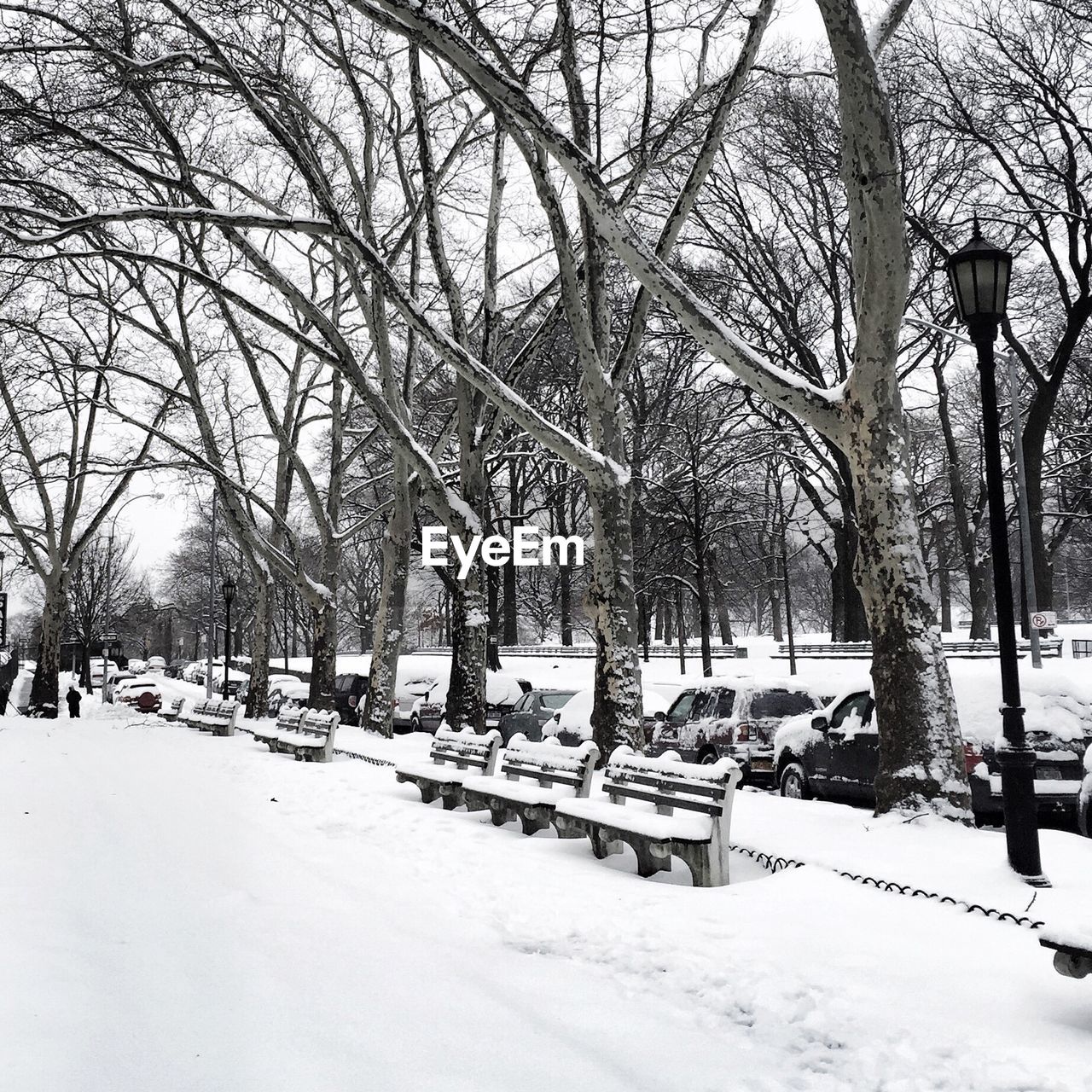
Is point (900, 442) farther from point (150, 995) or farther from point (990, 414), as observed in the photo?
point (150, 995)

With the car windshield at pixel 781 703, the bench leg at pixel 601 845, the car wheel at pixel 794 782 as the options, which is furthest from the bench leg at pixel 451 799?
the car windshield at pixel 781 703

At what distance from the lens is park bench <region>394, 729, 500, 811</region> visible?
10453 mm

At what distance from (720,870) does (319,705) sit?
17.2 metres

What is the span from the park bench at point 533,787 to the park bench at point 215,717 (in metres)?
13.8

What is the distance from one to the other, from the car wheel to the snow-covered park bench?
6.63 metres

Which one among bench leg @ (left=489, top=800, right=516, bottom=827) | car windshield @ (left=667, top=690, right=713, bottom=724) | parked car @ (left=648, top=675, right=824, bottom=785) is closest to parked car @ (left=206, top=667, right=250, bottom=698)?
car windshield @ (left=667, top=690, right=713, bottom=724)

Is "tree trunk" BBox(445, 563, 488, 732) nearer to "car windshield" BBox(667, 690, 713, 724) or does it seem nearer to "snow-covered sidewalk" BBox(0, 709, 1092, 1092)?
"car windshield" BBox(667, 690, 713, 724)

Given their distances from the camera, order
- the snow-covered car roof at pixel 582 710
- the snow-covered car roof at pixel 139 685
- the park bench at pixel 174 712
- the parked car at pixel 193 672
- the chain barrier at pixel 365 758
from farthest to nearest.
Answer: the parked car at pixel 193 672, the snow-covered car roof at pixel 139 685, the park bench at pixel 174 712, the snow-covered car roof at pixel 582 710, the chain barrier at pixel 365 758

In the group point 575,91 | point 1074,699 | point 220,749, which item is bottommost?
point 220,749

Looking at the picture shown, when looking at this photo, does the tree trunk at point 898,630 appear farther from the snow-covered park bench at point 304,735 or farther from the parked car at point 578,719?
the snow-covered park bench at point 304,735

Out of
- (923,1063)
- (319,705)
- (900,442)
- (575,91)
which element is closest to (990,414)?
(900,442)

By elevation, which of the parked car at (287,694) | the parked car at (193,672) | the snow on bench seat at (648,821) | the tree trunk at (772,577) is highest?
the tree trunk at (772,577)

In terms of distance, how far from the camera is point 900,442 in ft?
29.2

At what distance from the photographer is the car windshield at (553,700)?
20.9m
